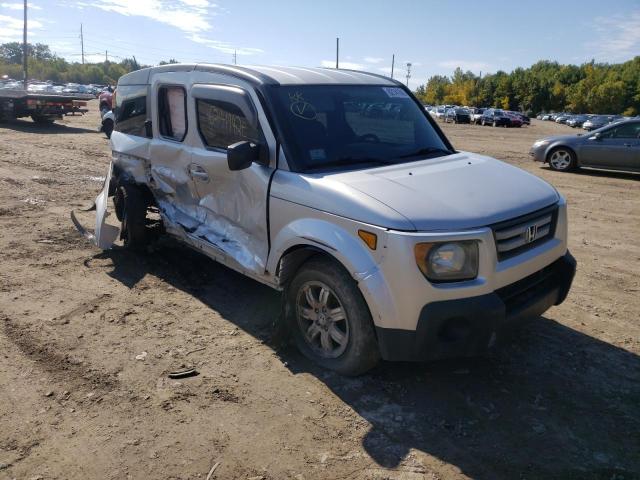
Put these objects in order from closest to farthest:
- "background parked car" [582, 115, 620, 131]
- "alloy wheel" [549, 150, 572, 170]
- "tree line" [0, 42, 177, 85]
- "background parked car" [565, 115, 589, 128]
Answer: "alloy wheel" [549, 150, 572, 170] < "background parked car" [582, 115, 620, 131] < "background parked car" [565, 115, 589, 128] < "tree line" [0, 42, 177, 85]

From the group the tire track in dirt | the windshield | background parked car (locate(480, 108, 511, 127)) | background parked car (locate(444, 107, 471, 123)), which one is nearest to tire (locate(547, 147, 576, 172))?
the windshield

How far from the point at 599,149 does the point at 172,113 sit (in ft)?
37.7

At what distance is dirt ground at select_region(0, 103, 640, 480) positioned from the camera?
282 centimetres

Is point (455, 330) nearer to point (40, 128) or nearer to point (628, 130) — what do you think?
point (628, 130)

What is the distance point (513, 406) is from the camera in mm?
3309

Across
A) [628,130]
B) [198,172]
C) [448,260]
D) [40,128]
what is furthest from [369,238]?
[40,128]

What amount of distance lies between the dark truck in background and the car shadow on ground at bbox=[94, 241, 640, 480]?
19294 millimetres

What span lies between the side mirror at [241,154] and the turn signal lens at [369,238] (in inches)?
44.2

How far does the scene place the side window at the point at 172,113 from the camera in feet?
16.0

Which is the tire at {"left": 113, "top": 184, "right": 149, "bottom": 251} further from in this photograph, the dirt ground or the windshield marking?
the windshield marking

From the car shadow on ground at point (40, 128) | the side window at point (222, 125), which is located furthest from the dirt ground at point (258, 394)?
the car shadow on ground at point (40, 128)

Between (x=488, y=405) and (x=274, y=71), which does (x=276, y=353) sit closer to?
(x=488, y=405)

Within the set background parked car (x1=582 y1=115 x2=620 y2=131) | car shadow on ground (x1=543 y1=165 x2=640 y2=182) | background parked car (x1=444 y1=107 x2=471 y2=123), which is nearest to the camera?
car shadow on ground (x1=543 y1=165 x2=640 y2=182)

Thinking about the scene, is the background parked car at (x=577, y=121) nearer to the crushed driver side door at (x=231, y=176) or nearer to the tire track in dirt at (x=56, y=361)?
the crushed driver side door at (x=231, y=176)
